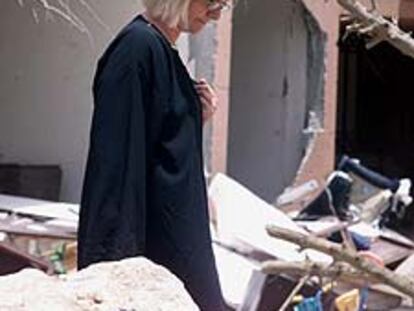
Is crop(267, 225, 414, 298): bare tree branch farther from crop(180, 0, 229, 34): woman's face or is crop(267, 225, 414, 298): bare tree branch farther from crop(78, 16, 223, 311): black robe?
crop(180, 0, 229, 34): woman's face

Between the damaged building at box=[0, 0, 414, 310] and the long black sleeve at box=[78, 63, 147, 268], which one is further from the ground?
the long black sleeve at box=[78, 63, 147, 268]

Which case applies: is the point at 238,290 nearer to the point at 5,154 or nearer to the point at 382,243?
the point at 382,243

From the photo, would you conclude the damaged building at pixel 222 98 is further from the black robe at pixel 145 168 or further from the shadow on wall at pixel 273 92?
the black robe at pixel 145 168

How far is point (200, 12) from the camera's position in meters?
3.01

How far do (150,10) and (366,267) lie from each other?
1.46 meters

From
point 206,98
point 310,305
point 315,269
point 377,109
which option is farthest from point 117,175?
point 377,109

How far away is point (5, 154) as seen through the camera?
9.35 meters

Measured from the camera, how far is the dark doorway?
18.0m

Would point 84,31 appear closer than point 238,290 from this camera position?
No

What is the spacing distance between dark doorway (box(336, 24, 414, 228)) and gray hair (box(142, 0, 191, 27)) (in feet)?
46.9

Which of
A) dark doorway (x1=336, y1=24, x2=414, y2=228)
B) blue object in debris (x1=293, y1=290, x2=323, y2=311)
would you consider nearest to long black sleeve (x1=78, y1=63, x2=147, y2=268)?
blue object in debris (x1=293, y1=290, x2=323, y2=311)

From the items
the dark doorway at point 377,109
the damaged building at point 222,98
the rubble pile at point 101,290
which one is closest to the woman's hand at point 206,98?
the rubble pile at point 101,290

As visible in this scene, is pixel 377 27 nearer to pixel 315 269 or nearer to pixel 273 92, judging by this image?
pixel 315 269

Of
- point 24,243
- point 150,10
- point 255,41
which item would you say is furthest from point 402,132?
point 150,10
